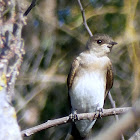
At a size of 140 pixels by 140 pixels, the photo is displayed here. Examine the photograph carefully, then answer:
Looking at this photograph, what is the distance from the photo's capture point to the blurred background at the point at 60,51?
6.00 meters

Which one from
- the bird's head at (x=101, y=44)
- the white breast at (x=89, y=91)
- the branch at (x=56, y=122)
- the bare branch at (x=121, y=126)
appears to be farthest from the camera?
the bird's head at (x=101, y=44)

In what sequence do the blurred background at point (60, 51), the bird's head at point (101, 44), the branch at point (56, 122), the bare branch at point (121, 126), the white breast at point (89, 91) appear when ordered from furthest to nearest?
the blurred background at point (60, 51), the bird's head at point (101, 44), the white breast at point (89, 91), the branch at point (56, 122), the bare branch at point (121, 126)

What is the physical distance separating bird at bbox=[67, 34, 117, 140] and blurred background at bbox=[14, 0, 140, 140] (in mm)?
1763

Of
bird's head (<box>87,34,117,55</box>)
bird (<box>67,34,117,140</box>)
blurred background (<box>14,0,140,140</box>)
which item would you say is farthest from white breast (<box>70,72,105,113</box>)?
blurred background (<box>14,0,140,140</box>)

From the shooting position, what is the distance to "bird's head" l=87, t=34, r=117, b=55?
4.08m

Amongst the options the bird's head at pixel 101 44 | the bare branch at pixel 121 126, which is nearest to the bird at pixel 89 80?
the bird's head at pixel 101 44

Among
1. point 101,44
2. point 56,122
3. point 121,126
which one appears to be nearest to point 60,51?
point 101,44

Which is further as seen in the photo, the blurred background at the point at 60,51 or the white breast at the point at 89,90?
the blurred background at the point at 60,51

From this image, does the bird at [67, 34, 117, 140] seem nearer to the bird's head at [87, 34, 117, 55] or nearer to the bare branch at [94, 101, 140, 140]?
the bird's head at [87, 34, 117, 55]

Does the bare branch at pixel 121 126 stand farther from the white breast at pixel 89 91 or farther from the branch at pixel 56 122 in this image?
the white breast at pixel 89 91

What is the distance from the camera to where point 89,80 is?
12.4 feet

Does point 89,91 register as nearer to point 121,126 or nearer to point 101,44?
point 101,44

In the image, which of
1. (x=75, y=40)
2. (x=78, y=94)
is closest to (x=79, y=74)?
(x=78, y=94)

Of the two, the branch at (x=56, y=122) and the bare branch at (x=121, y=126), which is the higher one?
the bare branch at (x=121, y=126)
